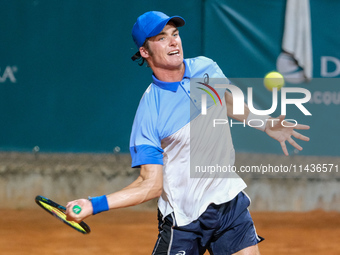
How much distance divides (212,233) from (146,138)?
0.67m

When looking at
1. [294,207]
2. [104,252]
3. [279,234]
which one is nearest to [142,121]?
[104,252]

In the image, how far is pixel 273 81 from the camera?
683 cm

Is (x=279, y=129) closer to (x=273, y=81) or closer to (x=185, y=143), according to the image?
(x=185, y=143)

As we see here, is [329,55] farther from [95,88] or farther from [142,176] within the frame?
[142,176]

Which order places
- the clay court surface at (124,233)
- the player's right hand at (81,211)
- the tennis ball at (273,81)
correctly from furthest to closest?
the tennis ball at (273,81) < the clay court surface at (124,233) < the player's right hand at (81,211)

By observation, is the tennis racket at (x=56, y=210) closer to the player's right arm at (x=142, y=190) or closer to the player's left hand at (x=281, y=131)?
the player's right arm at (x=142, y=190)

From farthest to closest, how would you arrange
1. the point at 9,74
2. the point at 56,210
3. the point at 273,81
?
1. the point at 9,74
2. the point at 273,81
3. the point at 56,210

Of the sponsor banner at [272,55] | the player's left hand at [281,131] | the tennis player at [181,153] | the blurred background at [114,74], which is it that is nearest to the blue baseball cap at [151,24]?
the tennis player at [181,153]

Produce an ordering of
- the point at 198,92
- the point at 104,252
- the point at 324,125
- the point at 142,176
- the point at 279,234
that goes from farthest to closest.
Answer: the point at 324,125, the point at 279,234, the point at 104,252, the point at 198,92, the point at 142,176

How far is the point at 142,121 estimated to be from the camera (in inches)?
140

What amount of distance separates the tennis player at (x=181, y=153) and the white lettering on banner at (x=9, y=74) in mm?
4174

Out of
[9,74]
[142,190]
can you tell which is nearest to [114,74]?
[9,74]

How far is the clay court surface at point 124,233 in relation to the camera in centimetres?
631

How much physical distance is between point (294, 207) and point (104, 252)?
2.23m
